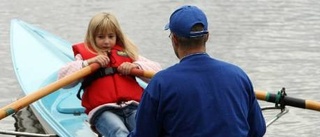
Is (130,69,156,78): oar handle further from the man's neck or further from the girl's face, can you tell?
the man's neck

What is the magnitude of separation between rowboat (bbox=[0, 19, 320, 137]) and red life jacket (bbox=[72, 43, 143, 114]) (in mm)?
332

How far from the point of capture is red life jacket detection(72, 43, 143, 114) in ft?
19.2

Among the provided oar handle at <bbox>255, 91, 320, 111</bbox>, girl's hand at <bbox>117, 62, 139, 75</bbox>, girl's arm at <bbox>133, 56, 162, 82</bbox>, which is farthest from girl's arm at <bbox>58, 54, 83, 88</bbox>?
oar handle at <bbox>255, 91, 320, 111</bbox>

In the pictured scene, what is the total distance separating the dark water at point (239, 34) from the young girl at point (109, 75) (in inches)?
85.8

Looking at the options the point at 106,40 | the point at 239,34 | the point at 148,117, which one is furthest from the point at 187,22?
the point at 239,34

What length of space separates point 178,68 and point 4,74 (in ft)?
19.9

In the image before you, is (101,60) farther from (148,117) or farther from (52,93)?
(148,117)

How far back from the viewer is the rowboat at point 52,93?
5895 mm

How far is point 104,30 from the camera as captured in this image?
233 inches

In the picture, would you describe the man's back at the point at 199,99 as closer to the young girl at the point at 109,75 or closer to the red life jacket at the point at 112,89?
the young girl at the point at 109,75

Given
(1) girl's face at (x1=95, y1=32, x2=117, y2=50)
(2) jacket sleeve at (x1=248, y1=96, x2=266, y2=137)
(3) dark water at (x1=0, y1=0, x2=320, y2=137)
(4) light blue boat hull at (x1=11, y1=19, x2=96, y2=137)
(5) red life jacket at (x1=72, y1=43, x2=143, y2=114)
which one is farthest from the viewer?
(3) dark water at (x1=0, y1=0, x2=320, y2=137)

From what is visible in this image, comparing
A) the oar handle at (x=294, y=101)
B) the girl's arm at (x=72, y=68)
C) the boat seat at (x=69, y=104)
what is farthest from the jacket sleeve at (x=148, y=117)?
the boat seat at (x=69, y=104)

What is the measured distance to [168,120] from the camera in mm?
3975

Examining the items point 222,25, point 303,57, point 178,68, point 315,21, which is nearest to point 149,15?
point 222,25
